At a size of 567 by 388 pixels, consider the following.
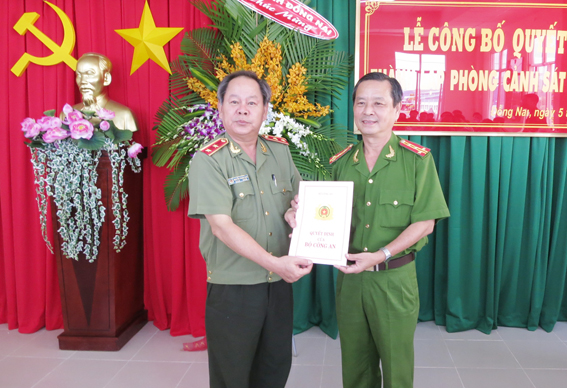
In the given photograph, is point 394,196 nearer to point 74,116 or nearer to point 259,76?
point 259,76

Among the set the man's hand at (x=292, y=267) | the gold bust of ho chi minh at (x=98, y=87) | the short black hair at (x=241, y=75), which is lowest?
the man's hand at (x=292, y=267)

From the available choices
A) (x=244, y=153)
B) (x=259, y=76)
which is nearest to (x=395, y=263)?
(x=244, y=153)

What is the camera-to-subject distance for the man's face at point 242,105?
1.46 meters

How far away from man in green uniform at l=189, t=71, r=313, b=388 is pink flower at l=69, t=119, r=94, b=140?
119 cm

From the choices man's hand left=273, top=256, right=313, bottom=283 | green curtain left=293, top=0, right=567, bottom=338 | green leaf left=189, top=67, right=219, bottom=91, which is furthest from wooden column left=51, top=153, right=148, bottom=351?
man's hand left=273, top=256, right=313, bottom=283

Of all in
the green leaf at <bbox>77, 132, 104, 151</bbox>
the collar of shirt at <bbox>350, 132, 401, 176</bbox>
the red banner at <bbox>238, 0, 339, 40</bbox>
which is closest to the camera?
the collar of shirt at <bbox>350, 132, 401, 176</bbox>

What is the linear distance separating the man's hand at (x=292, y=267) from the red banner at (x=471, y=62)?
170cm

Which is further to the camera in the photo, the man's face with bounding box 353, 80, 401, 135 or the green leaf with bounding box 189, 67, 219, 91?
the green leaf with bounding box 189, 67, 219, 91

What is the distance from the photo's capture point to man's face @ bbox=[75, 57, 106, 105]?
2.56m

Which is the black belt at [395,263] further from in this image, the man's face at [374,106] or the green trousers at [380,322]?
the man's face at [374,106]

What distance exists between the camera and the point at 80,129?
232 centimetres

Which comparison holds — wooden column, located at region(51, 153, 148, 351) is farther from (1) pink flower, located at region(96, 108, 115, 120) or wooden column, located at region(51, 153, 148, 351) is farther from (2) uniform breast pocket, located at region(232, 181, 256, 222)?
(2) uniform breast pocket, located at region(232, 181, 256, 222)

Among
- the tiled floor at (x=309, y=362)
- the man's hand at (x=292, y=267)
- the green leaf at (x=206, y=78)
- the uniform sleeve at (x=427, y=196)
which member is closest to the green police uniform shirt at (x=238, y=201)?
the man's hand at (x=292, y=267)

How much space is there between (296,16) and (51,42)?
179 cm
